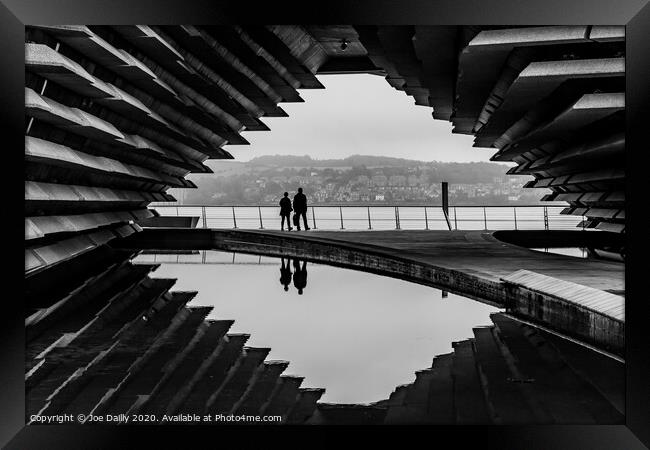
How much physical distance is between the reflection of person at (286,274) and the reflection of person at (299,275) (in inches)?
4.7

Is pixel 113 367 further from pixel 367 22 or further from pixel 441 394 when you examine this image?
pixel 367 22

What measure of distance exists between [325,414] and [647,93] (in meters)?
2.75

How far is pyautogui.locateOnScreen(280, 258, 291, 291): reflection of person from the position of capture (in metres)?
13.1

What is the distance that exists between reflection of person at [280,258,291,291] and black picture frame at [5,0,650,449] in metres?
8.78

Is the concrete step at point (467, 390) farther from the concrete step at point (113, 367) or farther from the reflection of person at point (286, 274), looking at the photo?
the reflection of person at point (286, 274)

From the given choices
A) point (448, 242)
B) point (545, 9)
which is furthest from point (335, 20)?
point (448, 242)

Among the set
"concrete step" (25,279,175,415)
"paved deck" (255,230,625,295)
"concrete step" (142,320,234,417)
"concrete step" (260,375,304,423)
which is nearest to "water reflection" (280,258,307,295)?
"paved deck" (255,230,625,295)

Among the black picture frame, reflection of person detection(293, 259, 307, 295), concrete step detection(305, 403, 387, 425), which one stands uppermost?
the black picture frame

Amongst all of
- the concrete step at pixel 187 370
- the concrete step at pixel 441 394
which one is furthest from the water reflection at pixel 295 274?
the concrete step at pixel 441 394

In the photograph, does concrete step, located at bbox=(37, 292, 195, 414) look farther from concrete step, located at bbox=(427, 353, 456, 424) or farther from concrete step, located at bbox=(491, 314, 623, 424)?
concrete step, located at bbox=(491, 314, 623, 424)

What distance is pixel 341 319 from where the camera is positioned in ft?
30.5

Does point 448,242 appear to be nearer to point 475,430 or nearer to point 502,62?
point 502,62

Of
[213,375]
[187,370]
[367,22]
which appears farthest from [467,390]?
[367,22]

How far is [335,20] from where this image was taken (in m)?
3.70
